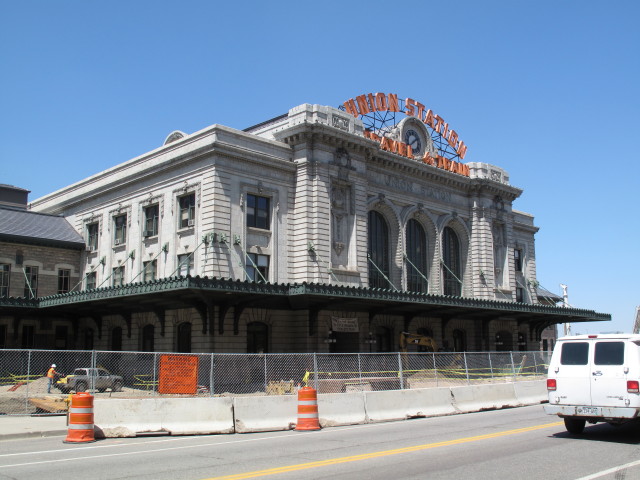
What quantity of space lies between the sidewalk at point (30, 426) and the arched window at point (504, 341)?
37.6 metres

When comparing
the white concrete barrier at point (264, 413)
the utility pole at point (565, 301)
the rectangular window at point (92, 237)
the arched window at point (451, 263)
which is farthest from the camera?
the utility pole at point (565, 301)

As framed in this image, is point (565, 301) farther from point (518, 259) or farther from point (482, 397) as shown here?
point (482, 397)

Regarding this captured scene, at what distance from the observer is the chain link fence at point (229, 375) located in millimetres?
21703

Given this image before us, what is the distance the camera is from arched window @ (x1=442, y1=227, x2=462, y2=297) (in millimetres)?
48469

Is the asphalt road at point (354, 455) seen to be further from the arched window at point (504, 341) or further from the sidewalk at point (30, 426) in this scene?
the arched window at point (504, 341)

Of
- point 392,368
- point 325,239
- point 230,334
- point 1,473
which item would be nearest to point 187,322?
point 230,334

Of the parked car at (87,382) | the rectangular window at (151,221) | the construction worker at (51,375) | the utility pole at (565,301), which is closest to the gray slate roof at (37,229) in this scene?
the rectangular window at (151,221)

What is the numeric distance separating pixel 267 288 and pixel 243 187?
7536 millimetres

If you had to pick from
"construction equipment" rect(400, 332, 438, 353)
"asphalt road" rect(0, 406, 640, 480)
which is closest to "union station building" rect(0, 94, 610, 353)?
"construction equipment" rect(400, 332, 438, 353)

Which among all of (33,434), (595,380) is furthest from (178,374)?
(595,380)

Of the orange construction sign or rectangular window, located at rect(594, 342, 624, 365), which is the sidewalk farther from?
rectangular window, located at rect(594, 342, 624, 365)

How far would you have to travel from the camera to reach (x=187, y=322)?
3484 centimetres

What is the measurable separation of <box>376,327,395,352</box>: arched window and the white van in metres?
25.5

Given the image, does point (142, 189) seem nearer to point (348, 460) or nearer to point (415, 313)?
point (415, 313)
